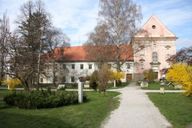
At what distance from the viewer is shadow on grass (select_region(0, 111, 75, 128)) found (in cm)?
1375

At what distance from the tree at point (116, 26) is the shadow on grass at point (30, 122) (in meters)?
37.0

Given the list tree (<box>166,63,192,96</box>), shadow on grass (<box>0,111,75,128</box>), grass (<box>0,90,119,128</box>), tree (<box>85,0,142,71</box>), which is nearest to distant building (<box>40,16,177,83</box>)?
tree (<box>85,0,142,71</box>)

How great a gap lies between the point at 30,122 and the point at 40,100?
5.55 meters

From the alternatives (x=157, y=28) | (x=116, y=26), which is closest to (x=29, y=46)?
(x=116, y=26)

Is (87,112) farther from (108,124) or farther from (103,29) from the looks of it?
(103,29)

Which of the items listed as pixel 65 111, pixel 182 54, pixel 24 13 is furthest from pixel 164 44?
pixel 65 111

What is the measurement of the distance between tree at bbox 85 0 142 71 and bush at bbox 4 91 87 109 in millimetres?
30933

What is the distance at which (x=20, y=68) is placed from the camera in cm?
2706

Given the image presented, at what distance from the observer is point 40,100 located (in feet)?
66.2

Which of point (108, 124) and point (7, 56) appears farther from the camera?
point (7, 56)

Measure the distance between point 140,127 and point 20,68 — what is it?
1576cm

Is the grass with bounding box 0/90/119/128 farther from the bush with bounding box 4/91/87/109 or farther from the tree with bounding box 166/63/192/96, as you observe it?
the tree with bounding box 166/63/192/96

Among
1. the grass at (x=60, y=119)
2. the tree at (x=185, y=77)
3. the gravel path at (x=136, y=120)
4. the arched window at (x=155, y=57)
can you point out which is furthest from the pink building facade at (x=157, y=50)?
the grass at (x=60, y=119)

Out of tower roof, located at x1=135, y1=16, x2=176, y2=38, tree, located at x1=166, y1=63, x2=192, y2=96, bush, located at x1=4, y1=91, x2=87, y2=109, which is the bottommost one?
bush, located at x1=4, y1=91, x2=87, y2=109
